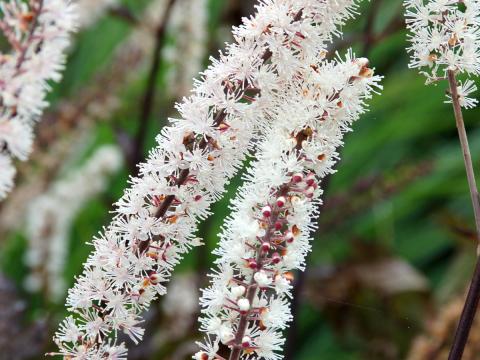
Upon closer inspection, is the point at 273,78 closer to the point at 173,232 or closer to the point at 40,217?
the point at 173,232

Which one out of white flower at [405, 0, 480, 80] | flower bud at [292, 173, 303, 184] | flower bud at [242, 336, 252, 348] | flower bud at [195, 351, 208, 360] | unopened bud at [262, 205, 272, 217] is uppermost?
white flower at [405, 0, 480, 80]

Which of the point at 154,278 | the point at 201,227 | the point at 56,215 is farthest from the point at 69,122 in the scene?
the point at 154,278

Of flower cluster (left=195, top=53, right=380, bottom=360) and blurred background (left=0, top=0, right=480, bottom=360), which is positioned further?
blurred background (left=0, top=0, right=480, bottom=360)

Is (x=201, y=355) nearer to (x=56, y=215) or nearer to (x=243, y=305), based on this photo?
(x=243, y=305)

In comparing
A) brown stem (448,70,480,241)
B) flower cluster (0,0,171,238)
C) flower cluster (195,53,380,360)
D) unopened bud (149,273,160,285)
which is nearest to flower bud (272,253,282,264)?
flower cluster (195,53,380,360)

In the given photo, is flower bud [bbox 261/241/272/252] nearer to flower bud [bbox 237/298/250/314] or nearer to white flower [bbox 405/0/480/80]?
flower bud [bbox 237/298/250/314]

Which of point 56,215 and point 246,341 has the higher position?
point 56,215

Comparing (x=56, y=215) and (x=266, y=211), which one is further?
(x=56, y=215)
